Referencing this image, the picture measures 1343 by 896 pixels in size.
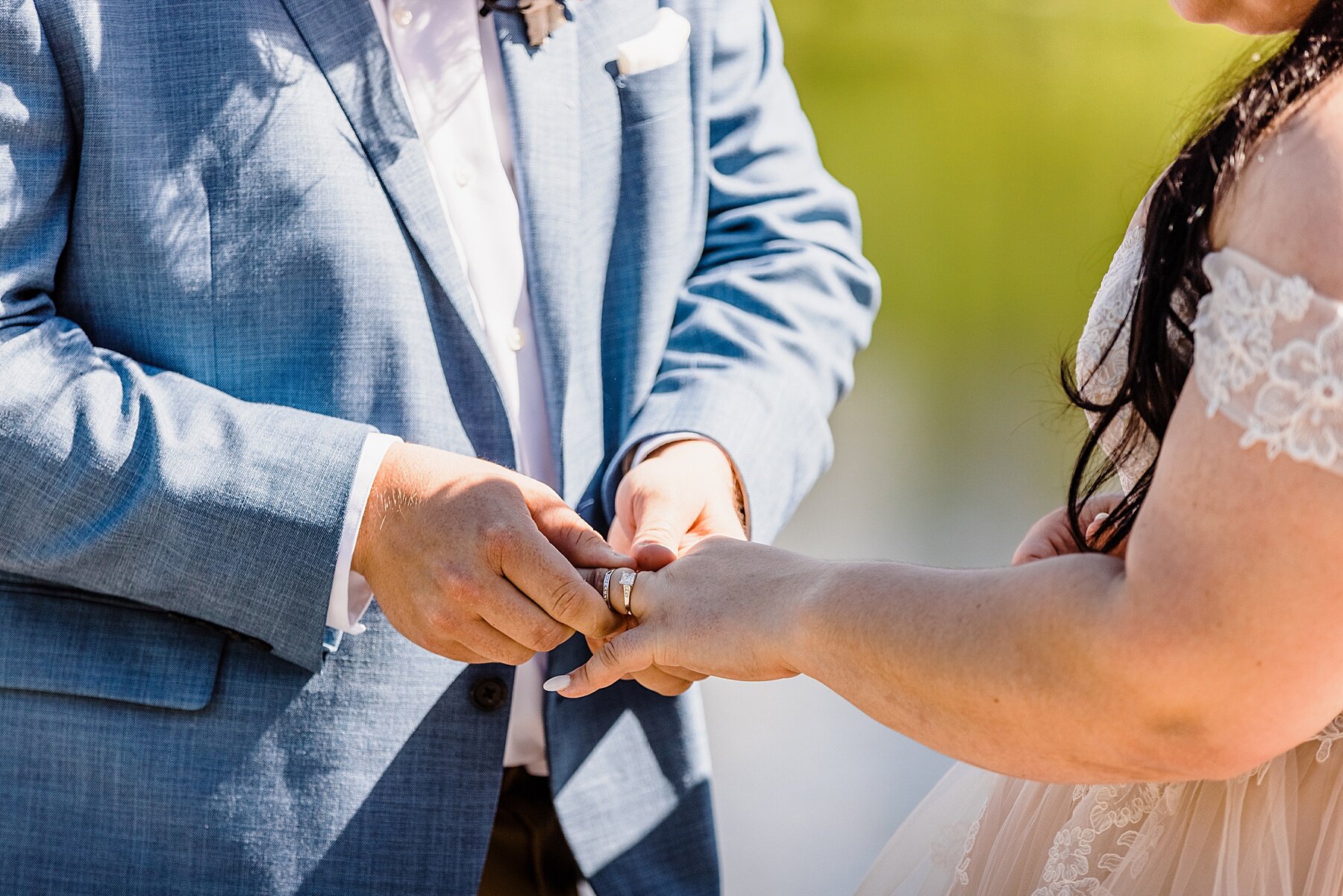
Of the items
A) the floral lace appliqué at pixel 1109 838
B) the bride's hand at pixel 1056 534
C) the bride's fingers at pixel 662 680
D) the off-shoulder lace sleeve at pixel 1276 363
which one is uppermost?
the off-shoulder lace sleeve at pixel 1276 363

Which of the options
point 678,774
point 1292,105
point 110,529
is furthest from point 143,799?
point 1292,105

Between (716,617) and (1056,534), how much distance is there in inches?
17.6

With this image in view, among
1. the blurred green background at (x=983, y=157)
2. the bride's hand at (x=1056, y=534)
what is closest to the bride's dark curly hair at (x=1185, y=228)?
the bride's hand at (x=1056, y=534)

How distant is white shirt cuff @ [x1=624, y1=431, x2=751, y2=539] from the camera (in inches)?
64.7

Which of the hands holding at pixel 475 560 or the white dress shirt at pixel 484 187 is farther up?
the white dress shirt at pixel 484 187

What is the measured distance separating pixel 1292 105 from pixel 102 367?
4.20ft

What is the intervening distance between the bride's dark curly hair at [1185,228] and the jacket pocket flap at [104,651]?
1071 millimetres

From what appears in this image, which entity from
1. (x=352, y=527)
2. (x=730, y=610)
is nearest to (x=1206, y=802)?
(x=730, y=610)

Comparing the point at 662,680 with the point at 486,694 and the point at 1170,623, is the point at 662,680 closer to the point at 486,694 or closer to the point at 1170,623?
the point at 486,694

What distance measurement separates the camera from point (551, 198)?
1609 mm

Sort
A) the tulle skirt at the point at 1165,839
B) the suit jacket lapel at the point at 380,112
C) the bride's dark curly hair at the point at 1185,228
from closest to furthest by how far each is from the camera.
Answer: the bride's dark curly hair at the point at 1185,228 < the tulle skirt at the point at 1165,839 < the suit jacket lapel at the point at 380,112

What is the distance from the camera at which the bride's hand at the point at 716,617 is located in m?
1.25

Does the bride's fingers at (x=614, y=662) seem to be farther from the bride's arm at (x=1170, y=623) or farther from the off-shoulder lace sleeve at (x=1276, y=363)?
the off-shoulder lace sleeve at (x=1276, y=363)

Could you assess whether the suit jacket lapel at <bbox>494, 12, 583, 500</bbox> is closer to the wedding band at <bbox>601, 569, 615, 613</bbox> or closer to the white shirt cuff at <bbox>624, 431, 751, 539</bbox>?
the white shirt cuff at <bbox>624, 431, 751, 539</bbox>
